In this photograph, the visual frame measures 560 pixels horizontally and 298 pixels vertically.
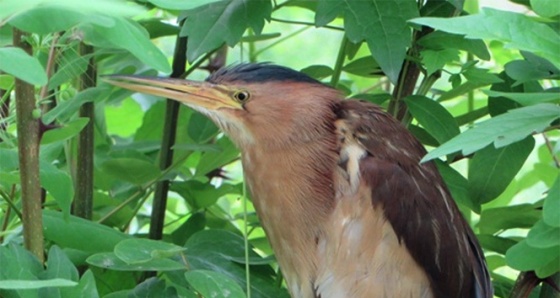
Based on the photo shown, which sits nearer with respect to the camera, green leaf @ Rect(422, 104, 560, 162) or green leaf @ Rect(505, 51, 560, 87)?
green leaf @ Rect(422, 104, 560, 162)

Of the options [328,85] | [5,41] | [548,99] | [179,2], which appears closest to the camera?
[179,2]

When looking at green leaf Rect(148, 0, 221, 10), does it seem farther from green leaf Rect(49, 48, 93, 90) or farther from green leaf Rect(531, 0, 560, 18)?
green leaf Rect(49, 48, 93, 90)

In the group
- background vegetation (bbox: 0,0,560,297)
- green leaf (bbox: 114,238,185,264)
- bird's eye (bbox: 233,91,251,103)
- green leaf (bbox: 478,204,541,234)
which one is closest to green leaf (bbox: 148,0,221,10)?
background vegetation (bbox: 0,0,560,297)

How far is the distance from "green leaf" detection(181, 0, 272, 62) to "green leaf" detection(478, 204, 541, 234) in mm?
767

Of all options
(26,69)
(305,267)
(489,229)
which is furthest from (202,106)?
(26,69)

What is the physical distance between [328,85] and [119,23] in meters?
1.12

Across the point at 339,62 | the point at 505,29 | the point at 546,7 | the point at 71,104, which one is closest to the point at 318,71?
the point at 339,62

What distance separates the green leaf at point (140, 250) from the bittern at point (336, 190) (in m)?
0.43

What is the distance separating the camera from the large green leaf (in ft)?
7.79

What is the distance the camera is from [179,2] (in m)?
1.67

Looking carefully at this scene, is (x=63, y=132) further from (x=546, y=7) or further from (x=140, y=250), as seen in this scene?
(x=546, y=7)

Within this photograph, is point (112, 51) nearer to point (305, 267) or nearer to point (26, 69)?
point (305, 267)

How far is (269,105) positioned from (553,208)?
1101 mm

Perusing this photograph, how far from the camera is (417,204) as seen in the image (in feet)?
8.23
